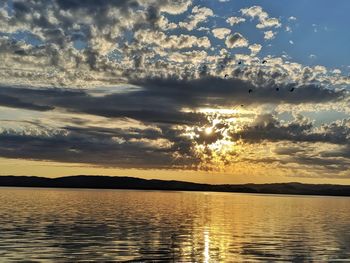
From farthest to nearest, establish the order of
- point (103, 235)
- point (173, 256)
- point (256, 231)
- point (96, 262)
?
point (256, 231) < point (103, 235) < point (173, 256) < point (96, 262)

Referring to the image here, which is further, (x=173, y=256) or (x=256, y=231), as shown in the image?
(x=256, y=231)

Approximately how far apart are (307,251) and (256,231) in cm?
2443

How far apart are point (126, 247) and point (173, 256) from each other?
827 centimetres

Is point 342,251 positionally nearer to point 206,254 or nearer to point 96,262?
point 206,254

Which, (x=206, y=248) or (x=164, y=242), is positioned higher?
(x=164, y=242)

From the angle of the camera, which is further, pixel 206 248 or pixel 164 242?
pixel 164 242

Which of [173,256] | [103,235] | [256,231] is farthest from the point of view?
[256,231]

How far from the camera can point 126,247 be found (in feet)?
209

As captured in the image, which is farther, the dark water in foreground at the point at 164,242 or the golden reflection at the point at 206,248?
the dark water in foreground at the point at 164,242

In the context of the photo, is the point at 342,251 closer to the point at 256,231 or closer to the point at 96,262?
the point at 256,231

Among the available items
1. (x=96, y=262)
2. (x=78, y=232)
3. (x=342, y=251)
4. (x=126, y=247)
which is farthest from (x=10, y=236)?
(x=342, y=251)

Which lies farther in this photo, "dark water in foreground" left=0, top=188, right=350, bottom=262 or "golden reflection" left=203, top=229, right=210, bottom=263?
"dark water in foreground" left=0, top=188, right=350, bottom=262

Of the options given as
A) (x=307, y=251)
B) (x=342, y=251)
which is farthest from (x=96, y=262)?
(x=342, y=251)

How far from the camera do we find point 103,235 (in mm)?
75375
